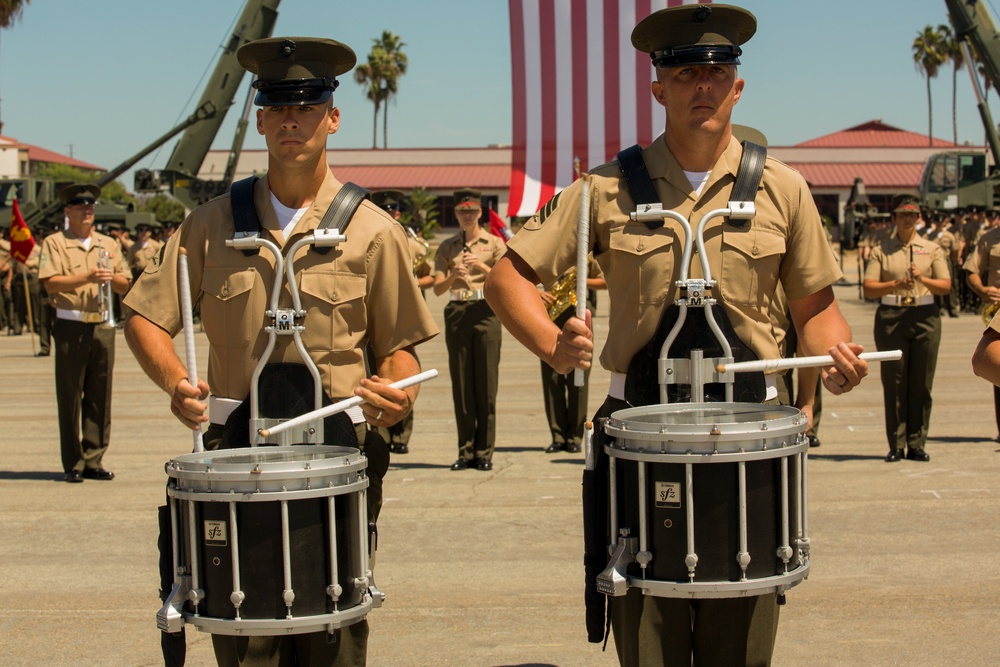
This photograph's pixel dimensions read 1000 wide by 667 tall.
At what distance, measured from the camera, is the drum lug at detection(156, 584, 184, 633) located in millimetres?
3738

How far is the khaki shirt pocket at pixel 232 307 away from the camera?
438cm

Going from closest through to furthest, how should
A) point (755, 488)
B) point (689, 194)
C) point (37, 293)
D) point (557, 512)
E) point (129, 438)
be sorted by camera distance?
point (755, 488)
point (689, 194)
point (557, 512)
point (129, 438)
point (37, 293)

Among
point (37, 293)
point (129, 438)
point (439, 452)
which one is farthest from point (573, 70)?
point (37, 293)

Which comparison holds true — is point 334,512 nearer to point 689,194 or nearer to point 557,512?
point 689,194

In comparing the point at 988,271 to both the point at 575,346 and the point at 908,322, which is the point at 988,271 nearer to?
the point at 908,322

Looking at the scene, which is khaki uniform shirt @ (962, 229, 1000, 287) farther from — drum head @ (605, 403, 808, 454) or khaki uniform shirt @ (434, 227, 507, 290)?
drum head @ (605, 403, 808, 454)

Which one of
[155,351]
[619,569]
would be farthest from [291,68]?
[619,569]

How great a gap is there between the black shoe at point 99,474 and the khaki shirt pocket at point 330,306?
269 inches

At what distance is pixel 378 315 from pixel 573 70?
728cm

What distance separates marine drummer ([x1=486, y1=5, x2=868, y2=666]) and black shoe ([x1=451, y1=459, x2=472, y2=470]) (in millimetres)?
6679

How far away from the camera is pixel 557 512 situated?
9.05m

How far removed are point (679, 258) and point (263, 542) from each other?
1.55 metres

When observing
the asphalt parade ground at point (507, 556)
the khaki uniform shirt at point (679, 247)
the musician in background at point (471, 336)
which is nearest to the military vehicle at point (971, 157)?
the asphalt parade ground at point (507, 556)

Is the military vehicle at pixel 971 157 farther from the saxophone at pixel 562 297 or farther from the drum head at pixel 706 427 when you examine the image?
the drum head at pixel 706 427
